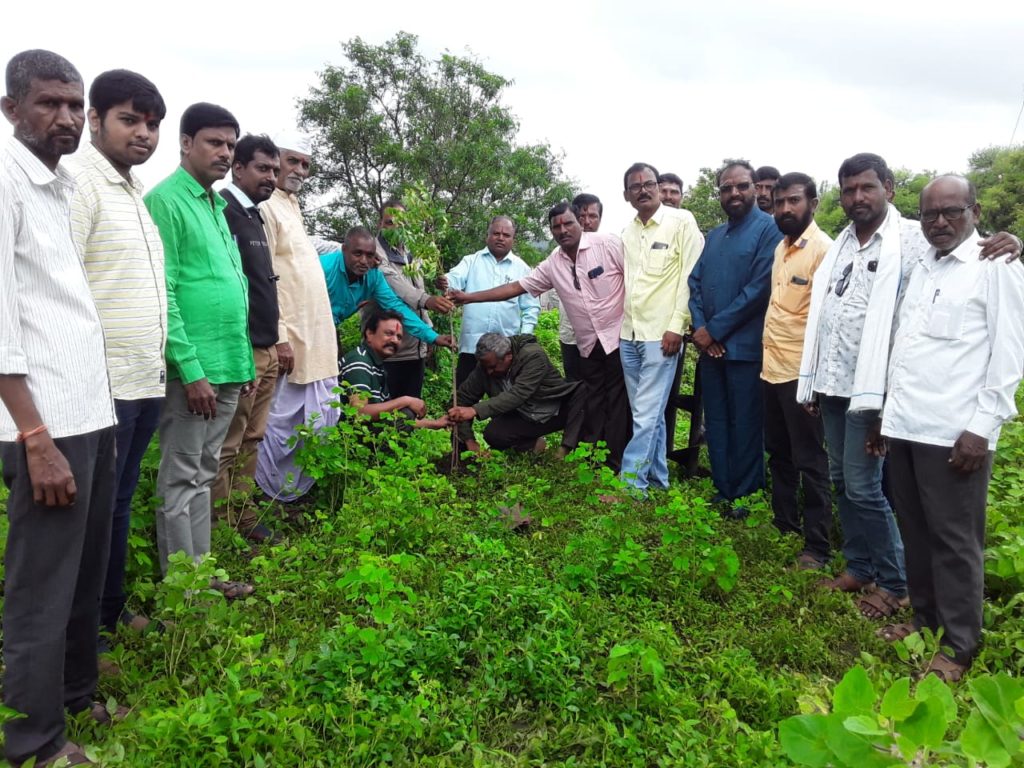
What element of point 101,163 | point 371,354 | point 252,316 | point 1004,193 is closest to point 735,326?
point 371,354

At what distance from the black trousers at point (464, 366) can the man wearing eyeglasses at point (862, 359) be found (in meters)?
3.48

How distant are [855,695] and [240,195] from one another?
3.82m

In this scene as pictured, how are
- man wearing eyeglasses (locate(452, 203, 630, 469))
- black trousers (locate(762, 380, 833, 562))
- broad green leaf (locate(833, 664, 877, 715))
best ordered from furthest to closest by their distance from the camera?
1. man wearing eyeglasses (locate(452, 203, 630, 469))
2. black trousers (locate(762, 380, 833, 562))
3. broad green leaf (locate(833, 664, 877, 715))

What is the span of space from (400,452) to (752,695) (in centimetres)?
245

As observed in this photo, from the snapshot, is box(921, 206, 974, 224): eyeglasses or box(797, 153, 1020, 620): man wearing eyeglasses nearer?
box(921, 206, 974, 224): eyeglasses

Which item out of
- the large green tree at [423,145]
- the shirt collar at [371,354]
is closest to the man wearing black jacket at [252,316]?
the shirt collar at [371,354]

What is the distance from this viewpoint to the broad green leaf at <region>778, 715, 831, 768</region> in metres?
1.19

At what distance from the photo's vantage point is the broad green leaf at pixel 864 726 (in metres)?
1.10

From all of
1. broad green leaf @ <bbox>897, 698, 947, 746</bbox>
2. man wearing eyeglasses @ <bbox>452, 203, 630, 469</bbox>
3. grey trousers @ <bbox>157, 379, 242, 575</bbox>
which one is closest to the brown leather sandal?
man wearing eyeglasses @ <bbox>452, 203, 630, 469</bbox>

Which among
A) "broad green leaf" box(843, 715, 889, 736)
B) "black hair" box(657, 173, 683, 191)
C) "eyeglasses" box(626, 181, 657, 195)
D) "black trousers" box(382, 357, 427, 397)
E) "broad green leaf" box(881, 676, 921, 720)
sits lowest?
"black trousers" box(382, 357, 427, 397)

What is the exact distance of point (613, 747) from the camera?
8.32 feet

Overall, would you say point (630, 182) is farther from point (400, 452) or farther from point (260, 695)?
point (260, 695)

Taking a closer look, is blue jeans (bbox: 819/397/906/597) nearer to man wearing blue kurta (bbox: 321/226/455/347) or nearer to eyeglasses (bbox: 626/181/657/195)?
eyeglasses (bbox: 626/181/657/195)

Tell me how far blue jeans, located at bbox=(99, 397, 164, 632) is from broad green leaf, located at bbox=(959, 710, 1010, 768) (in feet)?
9.25
